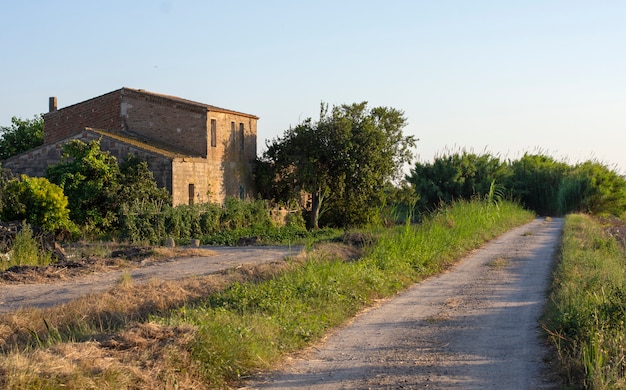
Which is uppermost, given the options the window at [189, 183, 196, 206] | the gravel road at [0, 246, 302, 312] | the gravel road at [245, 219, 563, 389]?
the window at [189, 183, 196, 206]

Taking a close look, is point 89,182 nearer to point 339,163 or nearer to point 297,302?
point 339,163

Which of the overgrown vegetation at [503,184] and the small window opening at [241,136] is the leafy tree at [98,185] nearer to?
the small window opening at [241,136]

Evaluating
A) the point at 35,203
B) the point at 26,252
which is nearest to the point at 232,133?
the point at 35,203

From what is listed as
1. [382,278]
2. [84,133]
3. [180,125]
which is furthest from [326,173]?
[382,278]

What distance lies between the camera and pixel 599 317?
9.11 meters

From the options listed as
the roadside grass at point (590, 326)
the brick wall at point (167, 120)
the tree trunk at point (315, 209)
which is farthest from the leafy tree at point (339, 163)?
the roadside grass at point (590, 326)

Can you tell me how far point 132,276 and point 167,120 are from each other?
19631 millimetres

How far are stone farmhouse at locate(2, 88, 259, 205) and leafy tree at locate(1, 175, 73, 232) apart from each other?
19.9 feet

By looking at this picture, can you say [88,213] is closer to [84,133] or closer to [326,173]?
[84,133]

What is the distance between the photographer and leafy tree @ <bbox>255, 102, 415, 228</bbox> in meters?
37.5

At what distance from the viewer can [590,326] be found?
9039 millimetres

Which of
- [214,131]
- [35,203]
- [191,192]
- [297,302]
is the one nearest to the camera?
[297,302]

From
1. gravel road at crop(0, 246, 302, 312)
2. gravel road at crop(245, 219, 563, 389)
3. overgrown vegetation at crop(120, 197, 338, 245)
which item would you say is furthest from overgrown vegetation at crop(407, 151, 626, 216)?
gravel road at crop(245, 219, 563, 389)

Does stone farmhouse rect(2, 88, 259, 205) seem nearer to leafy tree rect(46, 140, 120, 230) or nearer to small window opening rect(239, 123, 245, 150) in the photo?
small window opening rect(239, 123, 245, 150)
